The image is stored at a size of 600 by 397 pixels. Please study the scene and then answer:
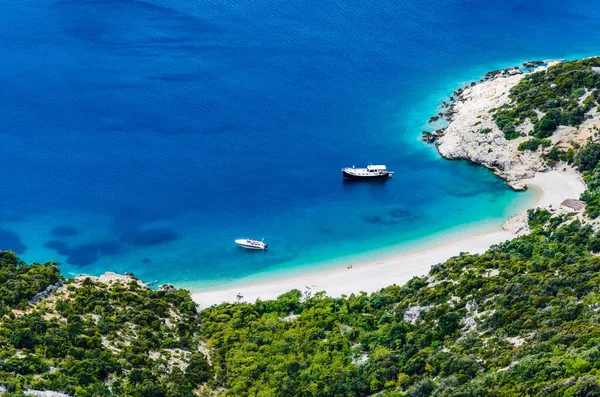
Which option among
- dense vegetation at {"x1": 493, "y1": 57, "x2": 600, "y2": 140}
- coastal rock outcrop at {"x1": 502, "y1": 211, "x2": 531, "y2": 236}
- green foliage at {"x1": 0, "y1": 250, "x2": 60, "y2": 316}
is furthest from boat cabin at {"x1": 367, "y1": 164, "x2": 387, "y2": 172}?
green foliage at {"x1": 0, "y1": 250, "x2": 60, "y2": 316}

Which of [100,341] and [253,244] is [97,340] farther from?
[253,244]

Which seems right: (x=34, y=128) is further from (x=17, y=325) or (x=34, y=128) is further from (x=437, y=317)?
(x=437, y=317)

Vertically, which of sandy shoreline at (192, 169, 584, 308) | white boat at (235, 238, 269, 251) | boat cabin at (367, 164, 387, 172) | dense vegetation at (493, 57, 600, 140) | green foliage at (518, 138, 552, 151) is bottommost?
sandy shoreline at (192, 169, 584, 308)

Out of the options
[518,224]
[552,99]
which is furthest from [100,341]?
[552,99]

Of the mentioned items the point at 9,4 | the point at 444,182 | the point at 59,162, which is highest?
the point at 9,4

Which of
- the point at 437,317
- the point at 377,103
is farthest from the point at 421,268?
the point at 377,103

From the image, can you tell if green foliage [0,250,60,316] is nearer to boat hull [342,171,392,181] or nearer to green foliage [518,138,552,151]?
boat hull [342,171,392,181]
